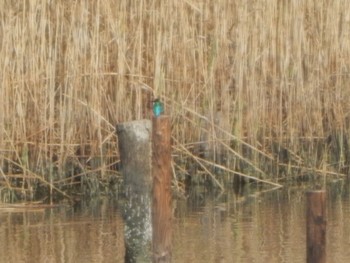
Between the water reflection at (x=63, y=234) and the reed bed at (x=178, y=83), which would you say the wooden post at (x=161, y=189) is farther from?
the reed bed at (x=178, y=83)

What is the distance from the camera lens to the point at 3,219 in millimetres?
8516

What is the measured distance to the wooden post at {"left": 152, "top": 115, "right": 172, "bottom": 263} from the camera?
5.70 m

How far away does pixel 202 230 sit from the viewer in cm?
823

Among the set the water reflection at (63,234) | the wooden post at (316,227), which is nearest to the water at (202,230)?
the water reflection at (63,234)

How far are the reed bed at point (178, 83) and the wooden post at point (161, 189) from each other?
310 cm

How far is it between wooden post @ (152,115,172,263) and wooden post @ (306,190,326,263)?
3.46ft

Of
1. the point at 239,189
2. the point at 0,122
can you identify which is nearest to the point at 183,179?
the point at 239,189

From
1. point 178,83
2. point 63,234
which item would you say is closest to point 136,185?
point 63,234

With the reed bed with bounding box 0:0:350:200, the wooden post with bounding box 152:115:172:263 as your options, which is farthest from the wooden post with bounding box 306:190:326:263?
the reed bed with bounding box 0:0:350:200

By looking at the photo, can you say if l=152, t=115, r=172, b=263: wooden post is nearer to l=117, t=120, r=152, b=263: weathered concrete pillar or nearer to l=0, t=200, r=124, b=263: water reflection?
l=117, t=120, r=152, b=263: weathered concrete pillar

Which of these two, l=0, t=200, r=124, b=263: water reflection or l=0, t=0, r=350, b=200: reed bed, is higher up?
l=0, t=0, r=350, b=200: reed bed

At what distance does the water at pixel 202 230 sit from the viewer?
745 centimetres

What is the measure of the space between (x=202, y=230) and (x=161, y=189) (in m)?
2.53

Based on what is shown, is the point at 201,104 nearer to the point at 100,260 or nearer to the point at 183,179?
the point at 183,179
